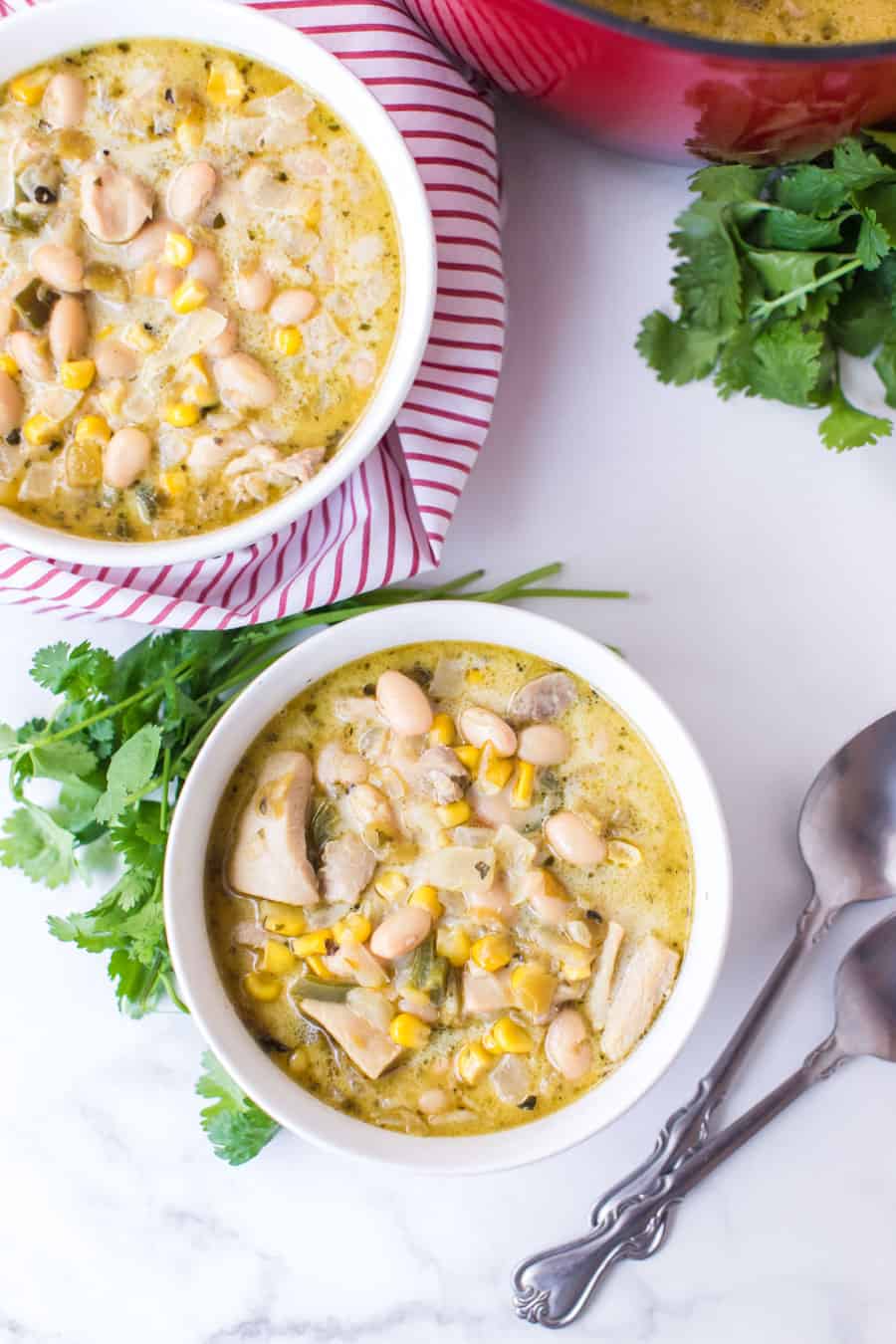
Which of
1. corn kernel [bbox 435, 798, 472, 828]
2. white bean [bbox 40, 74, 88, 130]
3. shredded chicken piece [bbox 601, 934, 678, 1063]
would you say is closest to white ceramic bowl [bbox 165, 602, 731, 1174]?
shredded chicken piece [bbox 601, 934, 678, 1063]

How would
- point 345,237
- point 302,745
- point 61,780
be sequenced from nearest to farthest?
point 345,237 → point 302,745 → point 61,780

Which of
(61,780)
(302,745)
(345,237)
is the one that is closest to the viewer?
(345,237)

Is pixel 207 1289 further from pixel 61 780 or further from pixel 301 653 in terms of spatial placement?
pixel 301 653

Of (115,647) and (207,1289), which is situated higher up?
(115,647)

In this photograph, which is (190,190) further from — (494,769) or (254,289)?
(494,769)

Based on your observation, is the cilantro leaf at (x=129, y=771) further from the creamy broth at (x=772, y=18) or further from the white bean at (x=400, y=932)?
the creamy broth at (x=772, y=18)

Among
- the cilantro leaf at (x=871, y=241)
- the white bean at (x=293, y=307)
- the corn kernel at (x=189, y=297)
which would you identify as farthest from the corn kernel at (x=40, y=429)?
the cilantro leaf at (x=871, y=241)

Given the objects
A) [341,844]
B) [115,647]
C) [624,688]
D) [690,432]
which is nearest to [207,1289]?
[341,844]

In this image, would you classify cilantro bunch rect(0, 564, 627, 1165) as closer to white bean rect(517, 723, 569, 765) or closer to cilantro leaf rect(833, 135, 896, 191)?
white bean rect(517, 723, 569, 765)

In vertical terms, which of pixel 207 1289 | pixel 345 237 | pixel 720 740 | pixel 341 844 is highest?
pixel 345 237
